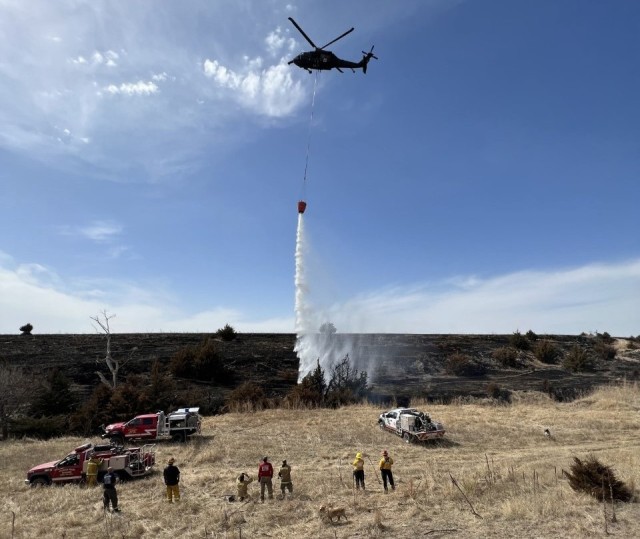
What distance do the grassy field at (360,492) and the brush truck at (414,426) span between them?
604mm

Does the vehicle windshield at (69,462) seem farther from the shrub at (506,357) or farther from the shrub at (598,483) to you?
the shrub at (506,357)

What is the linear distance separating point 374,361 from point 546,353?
80.6 ft

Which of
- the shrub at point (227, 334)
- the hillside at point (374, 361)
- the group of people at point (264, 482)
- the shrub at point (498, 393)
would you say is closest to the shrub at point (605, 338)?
the hillside at point (374, 361)

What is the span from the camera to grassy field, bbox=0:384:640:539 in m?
12.3

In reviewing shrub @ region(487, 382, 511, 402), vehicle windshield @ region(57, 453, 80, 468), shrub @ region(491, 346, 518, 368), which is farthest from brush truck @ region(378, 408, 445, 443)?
shrub @ region(491, 346, 518, 368)

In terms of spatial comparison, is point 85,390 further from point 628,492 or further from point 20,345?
point 628,492

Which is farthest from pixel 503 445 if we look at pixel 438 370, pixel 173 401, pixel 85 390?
pixel 85 390

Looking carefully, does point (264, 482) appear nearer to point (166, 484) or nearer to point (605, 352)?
point (166, 484)

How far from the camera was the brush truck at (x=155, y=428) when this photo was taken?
26.2 m

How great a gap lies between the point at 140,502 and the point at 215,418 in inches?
756

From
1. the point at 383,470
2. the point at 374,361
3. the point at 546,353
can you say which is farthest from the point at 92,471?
the point at 546,353

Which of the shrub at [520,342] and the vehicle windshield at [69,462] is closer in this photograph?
the vehicle windshield at [69,462]

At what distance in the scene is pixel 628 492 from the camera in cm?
1362

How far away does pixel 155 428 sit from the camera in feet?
86.7
